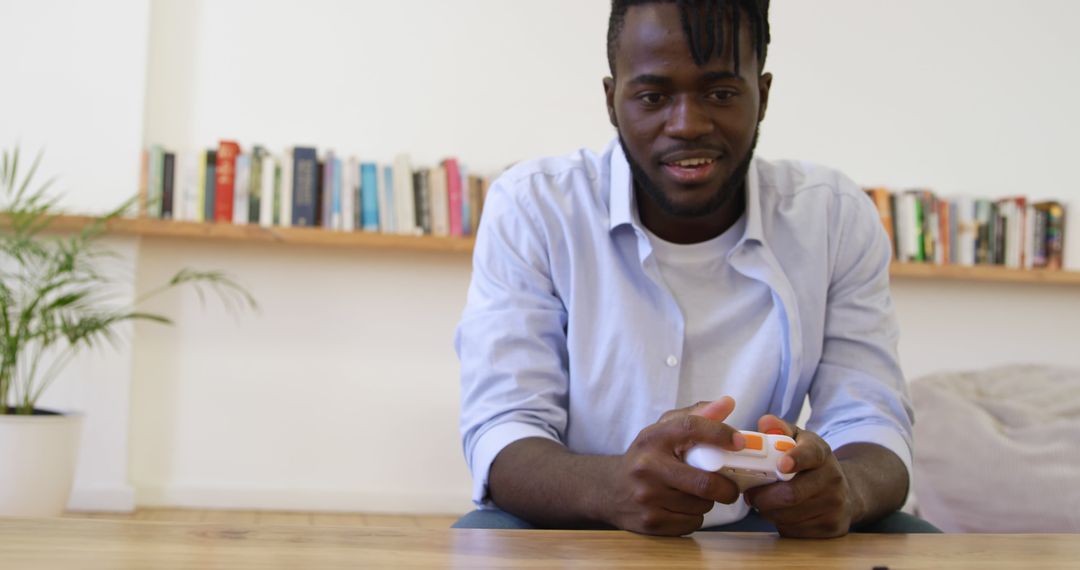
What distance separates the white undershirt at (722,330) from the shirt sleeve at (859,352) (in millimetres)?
91

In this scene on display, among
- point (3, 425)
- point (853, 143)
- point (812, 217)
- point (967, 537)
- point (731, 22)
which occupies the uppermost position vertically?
point (853, 143)

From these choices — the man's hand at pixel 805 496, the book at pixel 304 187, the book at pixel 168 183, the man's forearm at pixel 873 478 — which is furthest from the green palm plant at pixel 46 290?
the man's hand at pixel 805 496

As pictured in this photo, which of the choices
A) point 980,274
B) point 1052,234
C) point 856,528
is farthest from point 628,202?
point 1052,234

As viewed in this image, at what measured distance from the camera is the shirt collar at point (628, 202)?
1525 millimetres

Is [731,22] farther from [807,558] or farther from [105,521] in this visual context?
[105,521]

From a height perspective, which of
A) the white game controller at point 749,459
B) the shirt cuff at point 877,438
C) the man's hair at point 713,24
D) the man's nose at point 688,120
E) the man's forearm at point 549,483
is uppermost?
the man's hair at point 713,24

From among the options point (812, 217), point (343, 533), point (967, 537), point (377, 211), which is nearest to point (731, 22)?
point (812, 217)

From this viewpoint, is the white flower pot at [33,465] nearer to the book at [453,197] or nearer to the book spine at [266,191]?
the book spine at [266,191]

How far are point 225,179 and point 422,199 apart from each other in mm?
626

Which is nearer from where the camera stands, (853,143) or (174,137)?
(174,137)

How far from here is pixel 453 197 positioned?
12.2 feet

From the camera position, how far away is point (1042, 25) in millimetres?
4270

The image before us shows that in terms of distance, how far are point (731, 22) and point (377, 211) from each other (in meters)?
2.36

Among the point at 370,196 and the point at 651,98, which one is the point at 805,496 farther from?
the point at 370,196
